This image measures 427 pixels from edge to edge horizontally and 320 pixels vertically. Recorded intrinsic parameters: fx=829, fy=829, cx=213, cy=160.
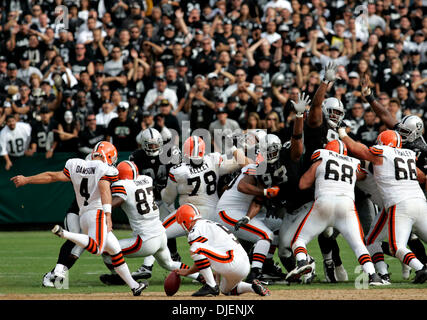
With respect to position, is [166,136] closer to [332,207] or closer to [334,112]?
[334,112]

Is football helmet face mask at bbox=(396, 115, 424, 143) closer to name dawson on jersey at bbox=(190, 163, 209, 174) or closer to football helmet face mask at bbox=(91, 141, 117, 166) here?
name dawson on jersey at bbox=(190, 163, 209, 174)

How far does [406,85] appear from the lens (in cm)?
1752

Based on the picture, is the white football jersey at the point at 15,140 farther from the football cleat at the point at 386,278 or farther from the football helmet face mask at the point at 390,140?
the football cleat at the point at 386,278

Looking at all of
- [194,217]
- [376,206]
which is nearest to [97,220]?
[194,217]

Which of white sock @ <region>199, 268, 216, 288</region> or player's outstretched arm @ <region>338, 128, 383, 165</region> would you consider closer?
white sock @ <region>199, 268, 216, 288</region>

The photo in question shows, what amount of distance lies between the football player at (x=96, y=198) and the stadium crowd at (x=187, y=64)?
5.94 m

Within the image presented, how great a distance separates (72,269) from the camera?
1186 centimetres

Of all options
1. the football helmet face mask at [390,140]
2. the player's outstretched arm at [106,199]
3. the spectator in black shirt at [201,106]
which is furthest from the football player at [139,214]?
the spectator in black shirt at [201,106]

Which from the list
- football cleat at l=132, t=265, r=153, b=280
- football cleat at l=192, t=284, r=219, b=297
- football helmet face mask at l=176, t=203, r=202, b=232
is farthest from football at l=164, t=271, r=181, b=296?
football cleat at l=132, t=265, r=153, b=280

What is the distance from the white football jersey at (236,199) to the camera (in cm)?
1050

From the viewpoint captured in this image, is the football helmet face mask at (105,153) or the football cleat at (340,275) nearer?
the football helmet face mask at (105,153)

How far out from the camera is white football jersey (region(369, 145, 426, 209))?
1006 centimetres

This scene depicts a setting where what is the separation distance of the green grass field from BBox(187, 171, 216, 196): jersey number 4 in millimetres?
1198

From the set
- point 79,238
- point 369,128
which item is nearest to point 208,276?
point 79,238
